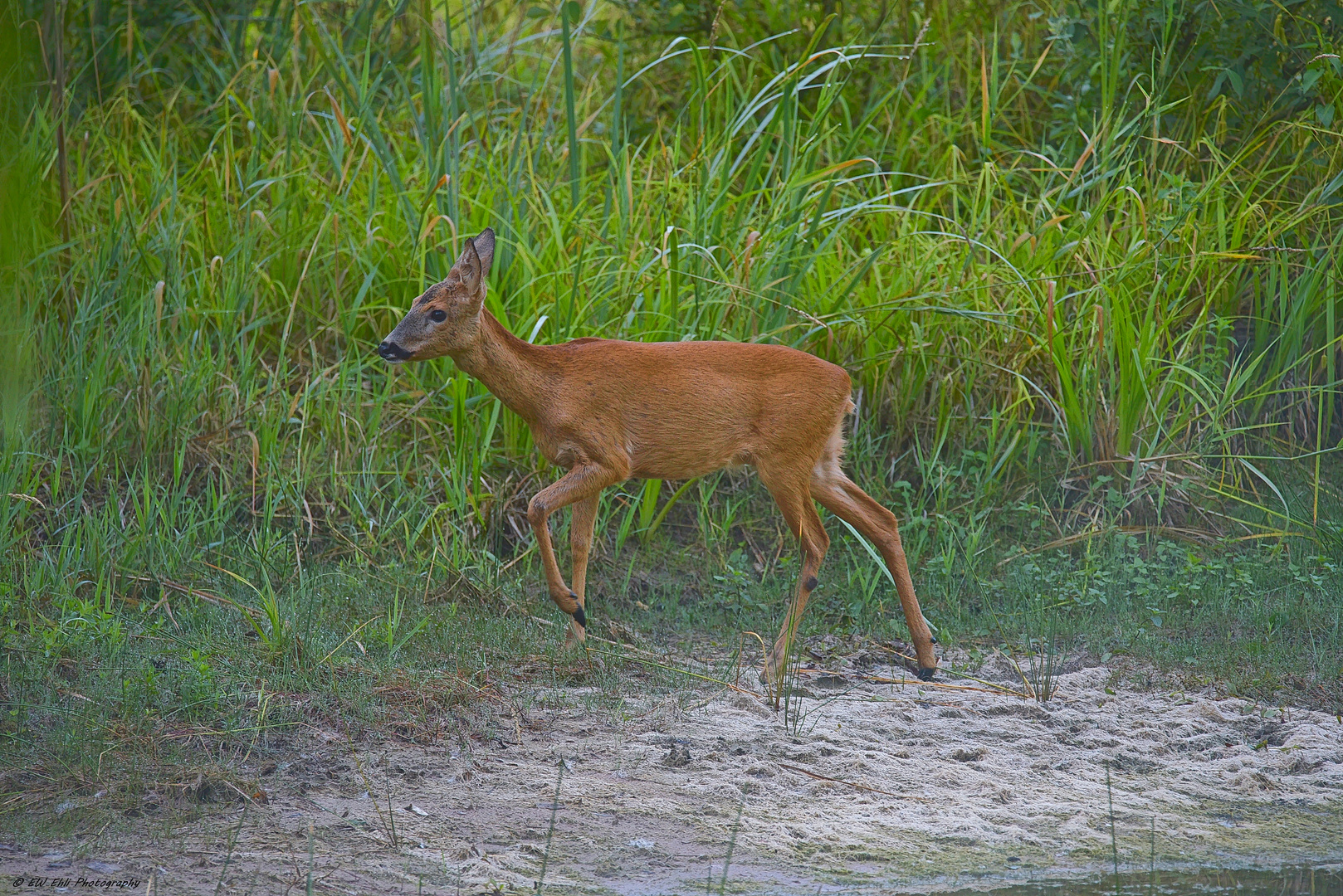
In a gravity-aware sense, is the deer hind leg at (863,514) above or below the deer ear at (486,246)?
below

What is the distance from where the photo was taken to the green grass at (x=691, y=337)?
5934 millimetres

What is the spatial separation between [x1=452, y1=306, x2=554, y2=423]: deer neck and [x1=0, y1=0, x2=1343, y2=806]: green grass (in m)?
0.96

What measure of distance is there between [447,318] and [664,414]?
974 millimetres

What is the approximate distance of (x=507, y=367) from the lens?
5.51 meters

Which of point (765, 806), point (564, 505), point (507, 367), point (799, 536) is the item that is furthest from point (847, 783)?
point (507, 367)

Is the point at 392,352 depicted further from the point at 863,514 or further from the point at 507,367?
the point at 863,514

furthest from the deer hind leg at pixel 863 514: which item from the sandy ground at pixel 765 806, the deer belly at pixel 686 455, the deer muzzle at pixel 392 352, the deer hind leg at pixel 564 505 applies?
the deer muzzle at pixel 392 352

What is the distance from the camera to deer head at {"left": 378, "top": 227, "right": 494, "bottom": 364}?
5.29 meters

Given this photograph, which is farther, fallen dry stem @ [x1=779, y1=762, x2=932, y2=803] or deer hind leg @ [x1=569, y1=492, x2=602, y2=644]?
deer hind leg @ [x1=569, y1=492, x2=602, y2=644]

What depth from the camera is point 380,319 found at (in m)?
7.38

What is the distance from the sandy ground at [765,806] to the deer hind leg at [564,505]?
518mm

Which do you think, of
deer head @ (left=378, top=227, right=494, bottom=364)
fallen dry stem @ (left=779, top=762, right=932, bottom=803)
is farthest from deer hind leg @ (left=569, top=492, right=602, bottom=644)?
fallen dry stem @ (left=779, top=762, right=932, bottom=803)

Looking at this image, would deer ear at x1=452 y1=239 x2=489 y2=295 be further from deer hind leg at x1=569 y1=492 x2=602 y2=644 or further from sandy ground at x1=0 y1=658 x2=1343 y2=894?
sandy ground at x1=0 y1=658 x2=1343 y2=894

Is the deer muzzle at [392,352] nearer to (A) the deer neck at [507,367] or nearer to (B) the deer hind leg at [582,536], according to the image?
(A) the deer neck at [507,367]
